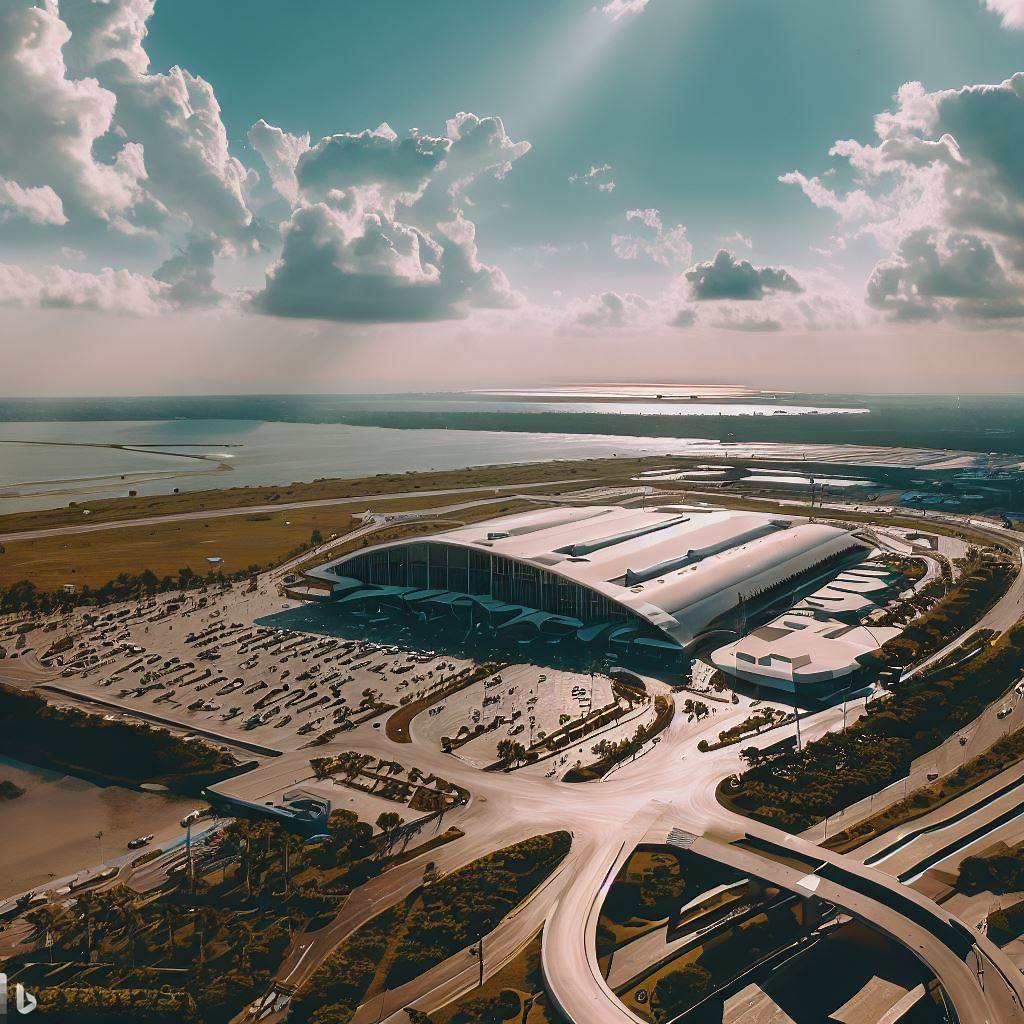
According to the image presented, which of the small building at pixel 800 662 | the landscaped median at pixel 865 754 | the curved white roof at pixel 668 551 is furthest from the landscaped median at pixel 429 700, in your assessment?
the landscaped median at pixel 865 754

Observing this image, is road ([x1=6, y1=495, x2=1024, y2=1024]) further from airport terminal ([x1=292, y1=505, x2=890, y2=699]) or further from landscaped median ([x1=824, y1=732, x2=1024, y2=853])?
airport terminal ([x1=292, y1=505, x2=890, y2=699])

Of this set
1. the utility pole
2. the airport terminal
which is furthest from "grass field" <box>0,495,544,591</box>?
the utility pole

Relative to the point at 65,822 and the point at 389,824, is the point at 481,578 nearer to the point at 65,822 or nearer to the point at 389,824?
the point at 389,824

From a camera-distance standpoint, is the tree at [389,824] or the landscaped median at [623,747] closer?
the tree at [389,824]

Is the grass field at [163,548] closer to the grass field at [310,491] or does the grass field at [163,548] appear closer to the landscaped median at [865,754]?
the grass field at [310,491]

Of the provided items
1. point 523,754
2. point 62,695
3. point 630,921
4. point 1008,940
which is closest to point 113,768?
point 62,695

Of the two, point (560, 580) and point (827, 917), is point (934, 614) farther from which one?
point (827, 917)
